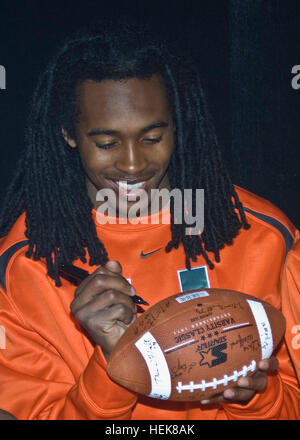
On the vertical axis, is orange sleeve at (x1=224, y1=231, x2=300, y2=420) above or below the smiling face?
below

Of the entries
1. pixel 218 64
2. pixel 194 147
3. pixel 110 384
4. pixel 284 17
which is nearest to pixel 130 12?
pixel 218 64

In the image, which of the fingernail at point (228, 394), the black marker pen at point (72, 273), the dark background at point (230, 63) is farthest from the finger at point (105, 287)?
the dark background at point (230, 63)

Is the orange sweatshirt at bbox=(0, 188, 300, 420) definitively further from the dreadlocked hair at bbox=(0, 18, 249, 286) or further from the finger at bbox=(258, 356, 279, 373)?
the finger at bbox=(258, 356, 279, 373)

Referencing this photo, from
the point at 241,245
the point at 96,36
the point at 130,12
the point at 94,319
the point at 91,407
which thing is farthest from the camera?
the point at 130,12

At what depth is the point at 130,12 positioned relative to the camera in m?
2.12

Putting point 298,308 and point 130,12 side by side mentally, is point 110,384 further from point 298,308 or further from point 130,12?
point 130,12

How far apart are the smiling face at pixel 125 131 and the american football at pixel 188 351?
35cm

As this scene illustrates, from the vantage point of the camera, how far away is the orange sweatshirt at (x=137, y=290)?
154 cm

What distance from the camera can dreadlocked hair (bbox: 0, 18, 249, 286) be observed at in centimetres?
151

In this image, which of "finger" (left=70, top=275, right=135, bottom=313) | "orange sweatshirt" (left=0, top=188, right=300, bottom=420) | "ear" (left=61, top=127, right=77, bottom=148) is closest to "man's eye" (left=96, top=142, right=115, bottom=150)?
"ear" (left=61, top=127, right=77, bottom=148)

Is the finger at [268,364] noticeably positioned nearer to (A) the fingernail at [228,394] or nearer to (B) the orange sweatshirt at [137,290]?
(A) the fingernail at [228,394]

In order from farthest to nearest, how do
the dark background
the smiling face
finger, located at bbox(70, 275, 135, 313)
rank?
the dark background → the smiling face → finger, located at bbox(70, 275, 135, 313)

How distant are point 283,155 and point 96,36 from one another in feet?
3.60

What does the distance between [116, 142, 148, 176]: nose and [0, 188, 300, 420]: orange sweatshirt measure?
209 millimetres
